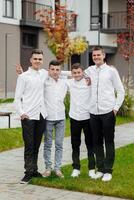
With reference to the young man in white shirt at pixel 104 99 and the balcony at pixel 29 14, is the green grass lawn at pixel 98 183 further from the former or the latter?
the balcony at pixel 29 14

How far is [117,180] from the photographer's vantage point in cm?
798

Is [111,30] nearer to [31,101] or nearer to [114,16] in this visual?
[114,16]

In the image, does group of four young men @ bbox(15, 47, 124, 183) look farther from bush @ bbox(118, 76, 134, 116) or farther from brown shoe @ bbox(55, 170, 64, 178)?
bush @ bbox(118, 76, 134, 116)

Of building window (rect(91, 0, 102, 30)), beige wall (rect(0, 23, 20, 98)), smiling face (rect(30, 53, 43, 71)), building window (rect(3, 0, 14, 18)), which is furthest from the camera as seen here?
building window (rect(91, 0, 102, 30))

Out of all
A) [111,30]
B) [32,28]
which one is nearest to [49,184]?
[32,28]

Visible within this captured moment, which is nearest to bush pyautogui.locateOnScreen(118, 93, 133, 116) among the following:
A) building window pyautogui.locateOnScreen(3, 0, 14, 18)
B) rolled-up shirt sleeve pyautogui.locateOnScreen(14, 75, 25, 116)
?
rolled-up shirt sleeve pyautogui.locateOnScreen(14, 75, 25, 116)

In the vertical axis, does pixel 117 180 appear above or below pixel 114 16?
below

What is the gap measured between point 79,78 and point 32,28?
26.5 metres

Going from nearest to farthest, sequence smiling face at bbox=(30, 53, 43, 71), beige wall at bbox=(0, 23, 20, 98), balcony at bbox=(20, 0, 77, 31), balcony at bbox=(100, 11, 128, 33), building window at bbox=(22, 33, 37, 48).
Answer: smiling face at bbox=(30, 53, 43, 71)
beige wall at bbox=(0, 23, 20, 98)
balcony at bbox=(20, 0, 77, 31)
building window at bbox=(22, 33, 37, 48)
balcony at bbox=(100, 11, 128, 33)

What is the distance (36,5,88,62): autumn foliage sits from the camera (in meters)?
31.7

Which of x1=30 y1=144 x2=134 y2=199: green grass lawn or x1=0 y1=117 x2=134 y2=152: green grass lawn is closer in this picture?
x1=30 y1=144 x2=134 y2=199: green grass lawn

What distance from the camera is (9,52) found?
3192cm

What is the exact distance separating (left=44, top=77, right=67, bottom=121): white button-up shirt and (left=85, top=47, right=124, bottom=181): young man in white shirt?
496 millimetres

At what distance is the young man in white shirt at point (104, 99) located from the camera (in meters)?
7.76
